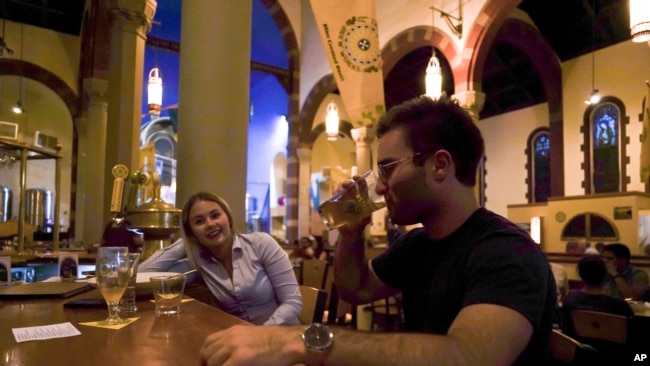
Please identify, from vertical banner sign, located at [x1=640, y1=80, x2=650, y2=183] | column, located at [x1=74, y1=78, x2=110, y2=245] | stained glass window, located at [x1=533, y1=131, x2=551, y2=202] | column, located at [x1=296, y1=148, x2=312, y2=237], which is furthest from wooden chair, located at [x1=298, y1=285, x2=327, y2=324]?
stained glass window, located at [x1=533, y1=131, x2=551, y2=202]

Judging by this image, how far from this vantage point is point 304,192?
12.3 metres

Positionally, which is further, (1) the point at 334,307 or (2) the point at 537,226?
(2) the point at 537,226

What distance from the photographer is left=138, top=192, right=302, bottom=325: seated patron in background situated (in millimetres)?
2010

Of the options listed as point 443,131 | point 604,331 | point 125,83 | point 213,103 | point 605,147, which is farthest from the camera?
point 605,147

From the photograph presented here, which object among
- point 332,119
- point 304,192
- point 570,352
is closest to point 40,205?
point 304,192

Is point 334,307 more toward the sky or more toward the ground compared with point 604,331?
more toward the sky

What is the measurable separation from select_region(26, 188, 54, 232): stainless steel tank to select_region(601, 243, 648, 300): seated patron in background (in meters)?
13.4

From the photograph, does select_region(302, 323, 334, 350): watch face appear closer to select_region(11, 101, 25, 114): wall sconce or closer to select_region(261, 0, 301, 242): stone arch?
select_region(261, 0, 301, 242): stone arch

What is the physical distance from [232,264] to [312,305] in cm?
37

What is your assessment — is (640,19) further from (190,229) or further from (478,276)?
(478,276)

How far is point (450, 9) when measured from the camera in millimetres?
8805

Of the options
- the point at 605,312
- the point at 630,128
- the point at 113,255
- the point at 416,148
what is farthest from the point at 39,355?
the point at 630,128

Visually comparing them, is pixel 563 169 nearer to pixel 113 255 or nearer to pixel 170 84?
pixel 170 84

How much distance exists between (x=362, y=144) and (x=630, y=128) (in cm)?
581
